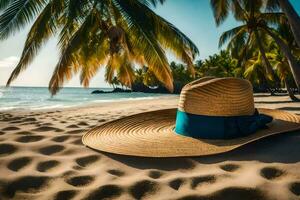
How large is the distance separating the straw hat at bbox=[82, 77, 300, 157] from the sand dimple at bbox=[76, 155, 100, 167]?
0.34ft

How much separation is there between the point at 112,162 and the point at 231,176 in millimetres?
913

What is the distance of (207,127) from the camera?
2492 mm

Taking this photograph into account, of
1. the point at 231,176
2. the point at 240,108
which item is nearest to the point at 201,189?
the point at 231,176

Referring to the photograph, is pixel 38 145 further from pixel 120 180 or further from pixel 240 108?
pixel 240 108

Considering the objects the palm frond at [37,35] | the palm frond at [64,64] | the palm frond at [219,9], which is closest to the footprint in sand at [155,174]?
the palm frond at [64,64]

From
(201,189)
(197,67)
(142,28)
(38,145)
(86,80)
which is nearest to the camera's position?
(201,189)

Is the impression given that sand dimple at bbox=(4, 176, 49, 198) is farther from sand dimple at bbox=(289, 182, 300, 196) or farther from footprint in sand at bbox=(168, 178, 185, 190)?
sand dimple at bbox=(289, 182, 300, 196)

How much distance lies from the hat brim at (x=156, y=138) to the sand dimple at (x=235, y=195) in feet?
1.84

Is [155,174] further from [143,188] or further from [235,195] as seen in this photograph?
[235,195]

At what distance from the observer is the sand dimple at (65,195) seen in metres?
1.60

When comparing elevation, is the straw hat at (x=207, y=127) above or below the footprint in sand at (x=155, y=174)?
above

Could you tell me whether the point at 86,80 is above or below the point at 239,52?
below

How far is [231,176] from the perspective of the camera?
183 cm

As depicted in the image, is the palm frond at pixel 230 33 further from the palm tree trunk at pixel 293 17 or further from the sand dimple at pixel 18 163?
the sand dimple at pixel 18 163
